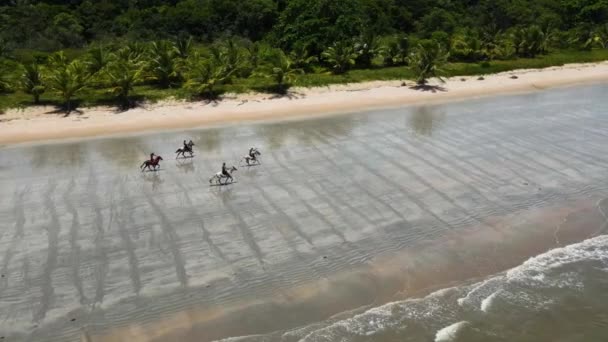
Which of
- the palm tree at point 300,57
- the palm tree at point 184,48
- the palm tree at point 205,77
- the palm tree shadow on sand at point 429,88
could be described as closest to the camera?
the palm tree at point 205,77

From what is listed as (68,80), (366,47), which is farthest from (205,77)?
(366,47)

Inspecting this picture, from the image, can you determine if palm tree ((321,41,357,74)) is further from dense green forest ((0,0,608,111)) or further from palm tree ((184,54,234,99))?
palm tree ((184,54,234,99))

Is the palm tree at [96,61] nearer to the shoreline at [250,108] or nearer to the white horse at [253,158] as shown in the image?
the shoreline at [250,108]

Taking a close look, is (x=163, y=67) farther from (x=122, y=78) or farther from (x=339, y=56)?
(x=339, y=56)

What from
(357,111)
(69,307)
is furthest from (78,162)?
(357,111)

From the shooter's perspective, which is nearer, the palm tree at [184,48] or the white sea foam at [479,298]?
the white sea foam at [479,298]

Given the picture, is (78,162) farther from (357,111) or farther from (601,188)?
(601,188)

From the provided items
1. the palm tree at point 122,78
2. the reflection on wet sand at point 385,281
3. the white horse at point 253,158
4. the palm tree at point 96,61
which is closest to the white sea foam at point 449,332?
the reflection on wet sand at point 385,281
